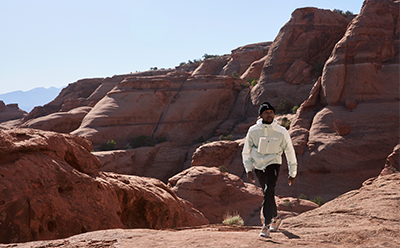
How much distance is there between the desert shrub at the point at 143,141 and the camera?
3516cm

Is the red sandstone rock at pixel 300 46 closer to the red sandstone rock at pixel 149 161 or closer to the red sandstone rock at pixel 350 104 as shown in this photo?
the red sandstone rock at pixel 149 161

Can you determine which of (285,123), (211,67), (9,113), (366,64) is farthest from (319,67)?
(9,113)

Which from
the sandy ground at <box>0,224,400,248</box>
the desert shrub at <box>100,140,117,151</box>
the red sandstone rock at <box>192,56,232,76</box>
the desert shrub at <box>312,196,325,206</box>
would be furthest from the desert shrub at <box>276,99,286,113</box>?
the red sandstone rock at <box>192,56,232,76</box>

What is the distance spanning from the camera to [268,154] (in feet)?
19.5

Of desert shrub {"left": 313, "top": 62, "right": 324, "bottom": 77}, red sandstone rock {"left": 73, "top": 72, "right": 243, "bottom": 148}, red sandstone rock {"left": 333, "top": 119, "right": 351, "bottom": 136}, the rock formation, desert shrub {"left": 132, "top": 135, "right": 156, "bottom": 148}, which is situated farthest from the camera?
red sandstone rock {"left": 73, "top": 72, "right": 243, "bottom": 148}

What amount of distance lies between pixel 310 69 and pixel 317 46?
10.8ft

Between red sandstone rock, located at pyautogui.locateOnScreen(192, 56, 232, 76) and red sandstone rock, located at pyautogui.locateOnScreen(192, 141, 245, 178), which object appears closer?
red sandstone rock, located at pyautogui.locateOnScreen(192, 141, 245, 178)

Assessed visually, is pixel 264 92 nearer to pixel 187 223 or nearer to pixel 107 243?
pixel 187 223

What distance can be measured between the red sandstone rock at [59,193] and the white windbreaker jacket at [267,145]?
15.0 feet

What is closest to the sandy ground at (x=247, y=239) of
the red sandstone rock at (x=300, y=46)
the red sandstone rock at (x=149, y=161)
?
the red sandstone rock at (x=149, y=161)

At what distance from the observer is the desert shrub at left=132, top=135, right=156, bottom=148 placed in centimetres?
3516

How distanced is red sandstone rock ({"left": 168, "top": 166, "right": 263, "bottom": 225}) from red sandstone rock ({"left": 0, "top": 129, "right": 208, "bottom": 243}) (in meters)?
8.51

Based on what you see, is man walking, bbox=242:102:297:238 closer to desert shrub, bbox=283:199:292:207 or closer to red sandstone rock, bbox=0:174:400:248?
red sandstone rock, bbox=0:174:400:248

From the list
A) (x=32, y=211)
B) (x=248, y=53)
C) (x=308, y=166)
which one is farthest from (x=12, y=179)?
(x=248, y=53)
